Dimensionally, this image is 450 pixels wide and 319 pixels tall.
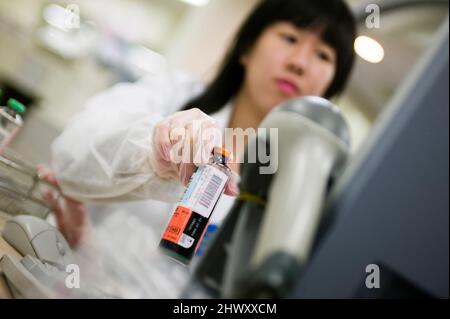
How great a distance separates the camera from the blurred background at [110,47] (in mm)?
888

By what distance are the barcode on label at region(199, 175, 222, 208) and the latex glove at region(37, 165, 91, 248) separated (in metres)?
Answer: 0.36

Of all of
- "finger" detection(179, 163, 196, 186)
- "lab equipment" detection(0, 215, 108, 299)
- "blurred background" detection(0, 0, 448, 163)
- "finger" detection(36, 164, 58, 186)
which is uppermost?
"blurred background" detection(0, 0, 448, 163)

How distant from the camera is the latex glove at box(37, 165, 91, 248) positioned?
0.63 metres

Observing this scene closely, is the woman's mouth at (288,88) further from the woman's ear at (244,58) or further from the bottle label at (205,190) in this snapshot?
the bottle label at (205,190)

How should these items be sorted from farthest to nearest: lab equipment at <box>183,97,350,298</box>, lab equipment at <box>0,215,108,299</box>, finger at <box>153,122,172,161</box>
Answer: finger at <box>153,122,172,161</box> → lab equipment at <box>0,215,108,299</box> → lab equipment at <box>183,97,350,298</box>

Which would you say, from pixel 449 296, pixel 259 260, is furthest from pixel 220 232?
pixel 449 296

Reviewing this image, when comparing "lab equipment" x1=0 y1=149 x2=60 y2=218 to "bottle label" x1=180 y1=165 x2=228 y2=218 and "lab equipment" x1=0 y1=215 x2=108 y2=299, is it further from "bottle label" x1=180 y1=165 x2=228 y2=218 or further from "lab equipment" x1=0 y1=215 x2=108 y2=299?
"bottle label" x1=180 y1=165 x2=228 y2=218

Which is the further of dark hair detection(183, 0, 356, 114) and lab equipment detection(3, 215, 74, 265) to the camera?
dark hair detection(183, 0, 356, 114)

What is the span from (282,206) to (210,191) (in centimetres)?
12

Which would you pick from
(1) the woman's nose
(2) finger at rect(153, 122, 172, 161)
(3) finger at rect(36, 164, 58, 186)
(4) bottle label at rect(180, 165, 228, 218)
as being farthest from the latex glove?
(1) the woman's nose

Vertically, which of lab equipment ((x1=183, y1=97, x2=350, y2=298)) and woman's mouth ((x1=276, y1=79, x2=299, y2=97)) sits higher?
woman's mouth ((x1=276, y1=79, x2=299, y2=97))

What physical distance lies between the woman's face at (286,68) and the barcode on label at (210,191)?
26cm

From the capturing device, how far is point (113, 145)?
1.94 feet

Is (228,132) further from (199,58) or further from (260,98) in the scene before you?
(199,58)
